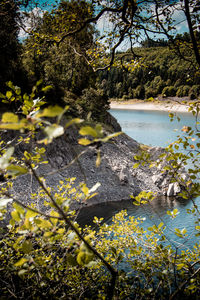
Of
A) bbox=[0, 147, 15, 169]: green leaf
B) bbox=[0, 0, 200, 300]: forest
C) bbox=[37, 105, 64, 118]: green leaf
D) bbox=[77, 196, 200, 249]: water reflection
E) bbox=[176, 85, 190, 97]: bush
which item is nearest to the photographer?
bbox=[37, 105, 64, 118]: green leaf

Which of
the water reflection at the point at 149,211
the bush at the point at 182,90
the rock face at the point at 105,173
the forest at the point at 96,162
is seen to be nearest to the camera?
the forest at the point at 96,162

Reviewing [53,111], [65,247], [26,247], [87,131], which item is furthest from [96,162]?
[65,247]

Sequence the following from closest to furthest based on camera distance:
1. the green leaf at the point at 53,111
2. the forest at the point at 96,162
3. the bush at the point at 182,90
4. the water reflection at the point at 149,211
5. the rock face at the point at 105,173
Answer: the green leaf at the point at 53,111 < the forest at the point at 96,162 < the bush at the point at 182,90 < the water reflection at the point at 149,211 < the rock face at the point at 105,173

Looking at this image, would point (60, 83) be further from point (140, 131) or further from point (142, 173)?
point (140, 131)

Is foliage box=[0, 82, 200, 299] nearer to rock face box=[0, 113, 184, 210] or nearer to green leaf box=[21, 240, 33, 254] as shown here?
green leaf box=[21, 240, 33, 254]

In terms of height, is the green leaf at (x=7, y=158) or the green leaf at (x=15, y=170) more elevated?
the green leaf at (x=7, y=158)

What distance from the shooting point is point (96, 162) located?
82 centimetres

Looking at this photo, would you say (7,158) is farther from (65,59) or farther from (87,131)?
(65,59)

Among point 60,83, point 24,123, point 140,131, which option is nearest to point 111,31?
point 24,123

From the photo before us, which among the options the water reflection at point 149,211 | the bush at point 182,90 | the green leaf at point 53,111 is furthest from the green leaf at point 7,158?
the water reflection at point 149,211

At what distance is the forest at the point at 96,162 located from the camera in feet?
3.66

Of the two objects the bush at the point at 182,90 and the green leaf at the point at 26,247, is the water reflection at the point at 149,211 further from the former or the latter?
the green leaf at the point at 26,247

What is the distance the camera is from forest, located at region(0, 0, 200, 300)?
43.9 inches

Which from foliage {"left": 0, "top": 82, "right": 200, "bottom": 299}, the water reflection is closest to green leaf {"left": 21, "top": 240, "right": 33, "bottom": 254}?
foliage {"left": 0, "top": 82, "right": 200, "bottom": 299}
